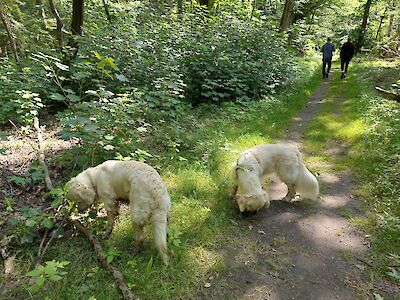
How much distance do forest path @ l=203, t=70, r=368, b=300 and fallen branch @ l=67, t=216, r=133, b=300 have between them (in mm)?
900

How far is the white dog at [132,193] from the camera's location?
367 centimetres

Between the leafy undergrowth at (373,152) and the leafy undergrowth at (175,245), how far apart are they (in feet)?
6.52

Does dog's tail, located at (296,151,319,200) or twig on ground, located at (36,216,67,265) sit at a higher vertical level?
dog's tail, located at (296,151,319,200)

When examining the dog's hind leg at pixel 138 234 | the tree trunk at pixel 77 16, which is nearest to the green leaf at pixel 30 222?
the dog's hind leg at pixel 138 234

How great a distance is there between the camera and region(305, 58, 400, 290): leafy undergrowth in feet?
14.5

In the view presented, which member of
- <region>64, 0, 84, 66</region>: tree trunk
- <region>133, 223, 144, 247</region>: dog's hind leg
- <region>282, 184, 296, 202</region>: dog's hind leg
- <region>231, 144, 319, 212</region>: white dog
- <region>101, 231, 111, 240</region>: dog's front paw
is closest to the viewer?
<region>133, 223, 144, 247</region>: dog's hind leg

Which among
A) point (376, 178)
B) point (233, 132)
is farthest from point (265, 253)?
point (233, 132)

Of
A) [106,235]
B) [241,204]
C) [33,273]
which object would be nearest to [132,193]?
[106,235]

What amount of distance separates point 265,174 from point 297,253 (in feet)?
4.48

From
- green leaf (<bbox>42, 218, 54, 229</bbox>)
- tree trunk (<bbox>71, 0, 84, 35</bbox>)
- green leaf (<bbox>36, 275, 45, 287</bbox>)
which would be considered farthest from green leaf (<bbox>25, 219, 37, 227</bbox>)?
tree trunk (<bbox>71, 0, 84, 35</bbox>)

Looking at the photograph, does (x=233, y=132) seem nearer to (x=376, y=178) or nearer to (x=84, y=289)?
(x=376, y=178)

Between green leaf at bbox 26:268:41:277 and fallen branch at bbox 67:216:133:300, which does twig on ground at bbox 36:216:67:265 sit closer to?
fallen branch at bbox 67:216:133:300

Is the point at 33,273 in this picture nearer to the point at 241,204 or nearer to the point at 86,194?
the point at 86,194

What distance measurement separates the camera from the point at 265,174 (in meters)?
5.18
